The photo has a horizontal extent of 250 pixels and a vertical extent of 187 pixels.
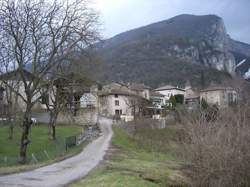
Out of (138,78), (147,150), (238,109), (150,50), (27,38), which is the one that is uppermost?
(150,50)

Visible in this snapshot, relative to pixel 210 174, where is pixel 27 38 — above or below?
above

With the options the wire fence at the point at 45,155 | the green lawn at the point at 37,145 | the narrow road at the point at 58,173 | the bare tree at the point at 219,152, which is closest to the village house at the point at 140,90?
the green lawn at the point at 37,145

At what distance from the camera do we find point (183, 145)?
80.4 ft

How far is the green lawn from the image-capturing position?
30.7m

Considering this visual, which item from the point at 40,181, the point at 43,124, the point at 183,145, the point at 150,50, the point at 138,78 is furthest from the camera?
the point at 150,50

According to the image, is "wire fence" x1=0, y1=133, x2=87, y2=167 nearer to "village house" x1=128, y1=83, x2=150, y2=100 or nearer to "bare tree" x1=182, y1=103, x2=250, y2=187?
"bare tree" x1=182, y1=103, x2=250, y2=187

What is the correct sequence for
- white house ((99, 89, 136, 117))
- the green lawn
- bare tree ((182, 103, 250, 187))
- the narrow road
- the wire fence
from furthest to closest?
white house ((99, 89, 136, 117))
the green lawn
the wire fence
bare tree ((182, 103, 250, 187))
the narrow road

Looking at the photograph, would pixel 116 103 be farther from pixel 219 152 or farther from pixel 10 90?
pixel 219 152

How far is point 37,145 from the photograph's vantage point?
42125mm

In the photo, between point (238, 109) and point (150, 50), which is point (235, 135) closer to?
point (238, 109)

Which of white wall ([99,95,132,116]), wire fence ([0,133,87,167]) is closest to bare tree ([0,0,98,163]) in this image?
wire fence ([0,133,87,167])

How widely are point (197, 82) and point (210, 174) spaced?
14760 centimetres

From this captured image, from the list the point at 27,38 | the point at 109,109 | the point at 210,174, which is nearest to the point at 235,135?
the point at 210,174

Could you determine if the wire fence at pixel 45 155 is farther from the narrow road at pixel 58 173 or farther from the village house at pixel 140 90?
the village house at pixel 140 90
